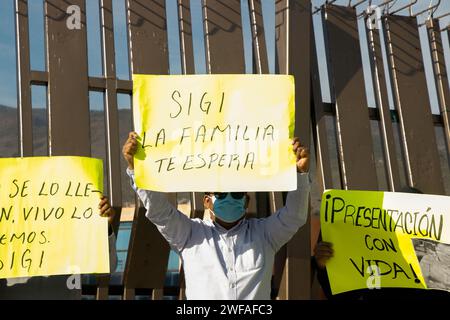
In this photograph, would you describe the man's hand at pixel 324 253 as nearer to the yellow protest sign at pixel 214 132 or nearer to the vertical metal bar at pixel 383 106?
the yellow protest sign at pixel 214 132

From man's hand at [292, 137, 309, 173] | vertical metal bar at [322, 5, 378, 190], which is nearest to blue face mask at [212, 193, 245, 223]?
man's hand at [292, 137, 309, 173]

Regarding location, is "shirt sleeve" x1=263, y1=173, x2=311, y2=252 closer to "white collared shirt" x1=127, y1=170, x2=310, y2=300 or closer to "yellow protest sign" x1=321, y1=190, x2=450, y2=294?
"white collared shirt" x1=127, y1=170, x2=310, y2=300

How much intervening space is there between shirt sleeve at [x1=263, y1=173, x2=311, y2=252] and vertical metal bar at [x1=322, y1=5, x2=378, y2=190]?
2238 millimetres

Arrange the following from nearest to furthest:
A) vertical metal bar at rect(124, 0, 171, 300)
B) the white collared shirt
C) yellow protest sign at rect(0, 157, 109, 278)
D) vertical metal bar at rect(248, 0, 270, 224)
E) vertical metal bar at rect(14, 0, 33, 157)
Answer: the white collared shirt
yellow protest sign at rect(0, 157, 109, 278)
vertical metal bar at rect(14, 0, 33, 157)
vertical metal bar at rect(124, 0, 171, 300)
vertical metal bar at rect(248, 0, 270, 224)

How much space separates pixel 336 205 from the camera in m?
2.68

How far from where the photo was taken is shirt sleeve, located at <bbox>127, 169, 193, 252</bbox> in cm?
233

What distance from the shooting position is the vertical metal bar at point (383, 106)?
15.5 feet

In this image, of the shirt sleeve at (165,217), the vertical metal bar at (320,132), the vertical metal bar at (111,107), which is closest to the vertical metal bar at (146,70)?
the vertical metal bar at (111,107)

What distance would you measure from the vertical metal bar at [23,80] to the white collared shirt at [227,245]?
1563mm

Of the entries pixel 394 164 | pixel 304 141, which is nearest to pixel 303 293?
pixel 304 141
